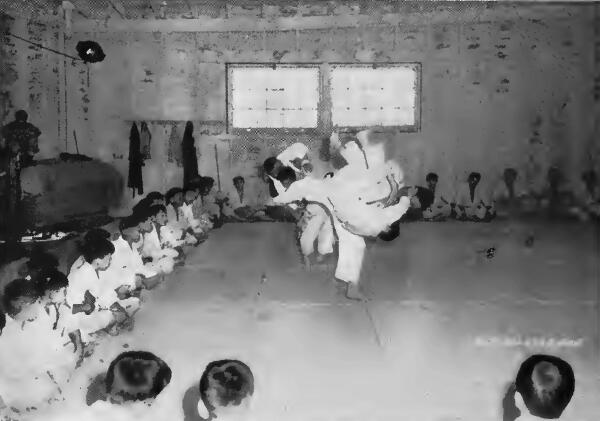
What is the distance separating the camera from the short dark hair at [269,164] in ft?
17.5

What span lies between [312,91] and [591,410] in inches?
150

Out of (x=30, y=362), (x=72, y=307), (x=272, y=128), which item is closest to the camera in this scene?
(x=30, y=362)

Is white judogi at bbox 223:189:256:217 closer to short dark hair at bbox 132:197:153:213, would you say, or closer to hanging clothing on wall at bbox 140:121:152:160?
short dark hair at bbox 132:197:153:213

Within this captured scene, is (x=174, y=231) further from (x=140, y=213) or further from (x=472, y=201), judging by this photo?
(x=472, y=201)

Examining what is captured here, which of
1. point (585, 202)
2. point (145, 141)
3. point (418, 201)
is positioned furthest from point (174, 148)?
point (585, 202)

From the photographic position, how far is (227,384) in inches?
79.1

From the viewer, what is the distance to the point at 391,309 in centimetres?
293

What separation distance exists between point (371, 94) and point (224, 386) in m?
3.71

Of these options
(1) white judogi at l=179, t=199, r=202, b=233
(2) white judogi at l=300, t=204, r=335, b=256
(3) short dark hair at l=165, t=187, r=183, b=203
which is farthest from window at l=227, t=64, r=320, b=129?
(2) white judogi at l=300, t=204, r=335, b=256

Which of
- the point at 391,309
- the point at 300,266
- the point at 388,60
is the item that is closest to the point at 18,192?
the point at 300,266

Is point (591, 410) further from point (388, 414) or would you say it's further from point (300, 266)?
point (300, 266)

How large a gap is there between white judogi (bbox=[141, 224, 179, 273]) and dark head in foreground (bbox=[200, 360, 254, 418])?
153cm

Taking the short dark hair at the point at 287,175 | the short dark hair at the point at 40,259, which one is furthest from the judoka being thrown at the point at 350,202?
the short dark hair at the point at 40,259

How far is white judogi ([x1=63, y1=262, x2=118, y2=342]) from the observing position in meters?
2.33
